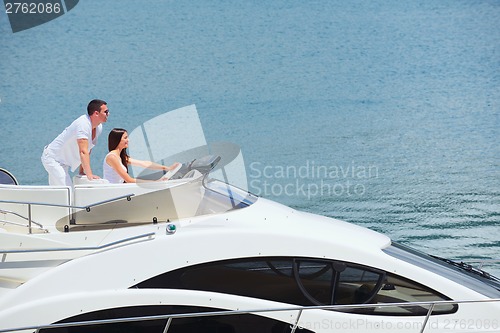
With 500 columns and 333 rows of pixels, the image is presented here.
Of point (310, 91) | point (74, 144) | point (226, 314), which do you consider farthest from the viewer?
point (310, 91)

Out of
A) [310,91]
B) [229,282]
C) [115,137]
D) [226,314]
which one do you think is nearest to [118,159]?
[115,137]

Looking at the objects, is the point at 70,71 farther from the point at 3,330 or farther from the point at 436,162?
the point at 3,330

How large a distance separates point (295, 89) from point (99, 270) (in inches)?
1144

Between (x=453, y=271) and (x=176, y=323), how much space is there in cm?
172

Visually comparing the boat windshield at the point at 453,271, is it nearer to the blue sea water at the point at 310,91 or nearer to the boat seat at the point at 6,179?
the boat seat at the point at 6,179

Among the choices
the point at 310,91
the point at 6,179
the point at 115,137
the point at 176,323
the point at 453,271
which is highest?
the point at 115,137

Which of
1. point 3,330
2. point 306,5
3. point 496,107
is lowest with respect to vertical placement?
point 496,107

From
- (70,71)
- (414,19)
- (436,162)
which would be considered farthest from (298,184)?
(414,19)

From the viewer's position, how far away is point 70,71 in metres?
36.1

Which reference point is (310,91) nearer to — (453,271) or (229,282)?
(453,271)

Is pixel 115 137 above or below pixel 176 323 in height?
above

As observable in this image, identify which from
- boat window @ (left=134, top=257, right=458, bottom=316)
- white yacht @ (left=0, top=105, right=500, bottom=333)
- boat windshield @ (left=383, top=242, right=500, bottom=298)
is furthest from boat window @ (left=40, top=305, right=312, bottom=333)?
boat windshield @ (left=383, top=242, right=500, bottom=298)

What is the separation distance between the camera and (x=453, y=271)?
15.6 feet

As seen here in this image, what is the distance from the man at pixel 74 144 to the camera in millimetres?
6371
